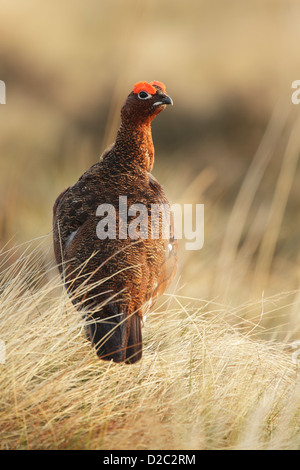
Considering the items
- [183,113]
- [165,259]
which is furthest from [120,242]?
[183,113]

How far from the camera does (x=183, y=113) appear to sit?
9961mm

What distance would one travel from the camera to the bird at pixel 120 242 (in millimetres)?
3092

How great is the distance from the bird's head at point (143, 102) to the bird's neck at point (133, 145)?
0.16 ft

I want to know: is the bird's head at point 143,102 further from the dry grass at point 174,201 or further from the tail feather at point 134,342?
the tail feather at point 134,342

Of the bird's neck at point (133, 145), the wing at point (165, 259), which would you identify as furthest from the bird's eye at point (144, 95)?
the wing at point (165, 259)

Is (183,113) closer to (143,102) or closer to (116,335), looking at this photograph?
(143,102)

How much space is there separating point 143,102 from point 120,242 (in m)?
0.97

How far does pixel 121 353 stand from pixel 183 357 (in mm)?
542

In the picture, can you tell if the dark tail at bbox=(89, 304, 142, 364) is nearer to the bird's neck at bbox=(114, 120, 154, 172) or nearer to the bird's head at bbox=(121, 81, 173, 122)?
the bird's neck at bbox=(114, 120, 154, 172)

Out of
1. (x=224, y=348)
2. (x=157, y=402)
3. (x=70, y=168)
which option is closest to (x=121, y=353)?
(x=157, y=402)

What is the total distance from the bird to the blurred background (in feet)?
1.56

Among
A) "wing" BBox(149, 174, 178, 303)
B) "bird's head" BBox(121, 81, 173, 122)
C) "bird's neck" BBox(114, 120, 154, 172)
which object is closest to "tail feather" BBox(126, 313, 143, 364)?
"wing" BBox(149, 174, 178, 303)

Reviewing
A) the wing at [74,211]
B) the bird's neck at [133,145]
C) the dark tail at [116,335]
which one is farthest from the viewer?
the bird's neck at [133,145]
